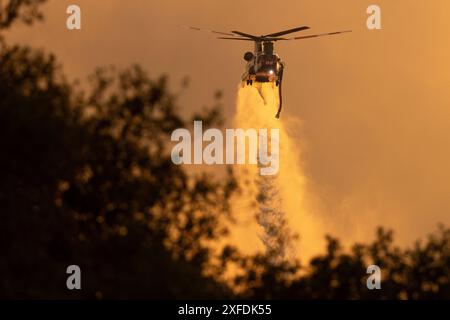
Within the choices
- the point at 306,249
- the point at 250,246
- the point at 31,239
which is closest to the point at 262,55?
the point at 250,246

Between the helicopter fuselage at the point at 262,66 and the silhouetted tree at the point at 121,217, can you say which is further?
the helicopter fuselage at the point at 262,66

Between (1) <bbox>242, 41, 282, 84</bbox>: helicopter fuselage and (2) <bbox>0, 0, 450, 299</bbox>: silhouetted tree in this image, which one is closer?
(2) <bbox>0, 0, 450, 299</bbox>: silhouetted tree

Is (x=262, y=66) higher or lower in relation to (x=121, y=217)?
higher

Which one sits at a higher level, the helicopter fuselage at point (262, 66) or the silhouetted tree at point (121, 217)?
the helicopter fuselage at point (262, 66)

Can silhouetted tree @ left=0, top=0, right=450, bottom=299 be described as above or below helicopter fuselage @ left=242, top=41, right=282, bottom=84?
below

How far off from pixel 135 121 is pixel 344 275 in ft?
40.1

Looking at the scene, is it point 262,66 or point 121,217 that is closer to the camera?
point 121,217

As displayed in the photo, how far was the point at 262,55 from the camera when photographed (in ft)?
443
